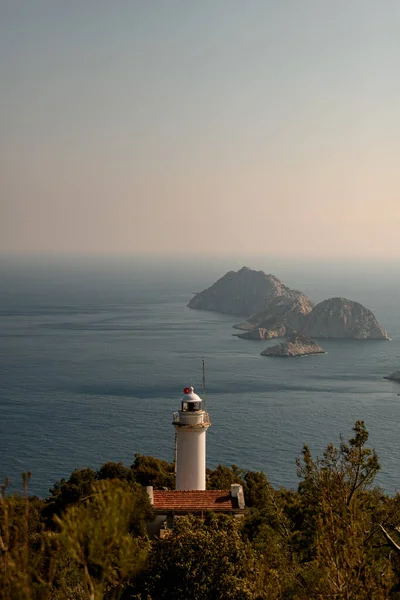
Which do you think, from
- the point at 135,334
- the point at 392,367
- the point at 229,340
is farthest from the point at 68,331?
the point at 392,367

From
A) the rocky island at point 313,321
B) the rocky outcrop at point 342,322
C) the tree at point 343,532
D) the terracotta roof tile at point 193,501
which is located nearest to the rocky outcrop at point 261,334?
the rocky island at point 313,321

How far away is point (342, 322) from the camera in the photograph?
136500mm

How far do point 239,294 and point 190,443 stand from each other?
169929mm

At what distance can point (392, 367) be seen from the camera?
313 feet

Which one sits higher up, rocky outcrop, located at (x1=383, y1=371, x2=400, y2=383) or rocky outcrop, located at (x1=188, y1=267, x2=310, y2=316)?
rocky outcrop, located at (x1=188, y1=267, x2=310, y2=316)

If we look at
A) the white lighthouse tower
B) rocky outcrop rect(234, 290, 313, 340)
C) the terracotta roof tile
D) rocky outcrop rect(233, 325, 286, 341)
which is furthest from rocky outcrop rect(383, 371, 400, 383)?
A: the terracotta roof tile

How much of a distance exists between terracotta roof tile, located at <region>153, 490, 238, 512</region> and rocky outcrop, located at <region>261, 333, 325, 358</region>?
279ft

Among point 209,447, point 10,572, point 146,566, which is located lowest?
point 209,447

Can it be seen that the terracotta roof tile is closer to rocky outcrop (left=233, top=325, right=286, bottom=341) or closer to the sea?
the sea

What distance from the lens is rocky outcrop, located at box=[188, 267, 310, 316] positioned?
186 m

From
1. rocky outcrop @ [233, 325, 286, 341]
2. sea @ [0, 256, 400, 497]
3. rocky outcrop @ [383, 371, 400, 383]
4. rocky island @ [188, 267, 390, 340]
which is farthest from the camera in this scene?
rocky island @ [188, 267, 390, 340]

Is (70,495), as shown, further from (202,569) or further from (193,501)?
A: (202,569)

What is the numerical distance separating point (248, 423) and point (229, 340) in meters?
59.9

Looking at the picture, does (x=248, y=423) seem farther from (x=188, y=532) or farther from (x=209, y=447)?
(x=188, y=532)
